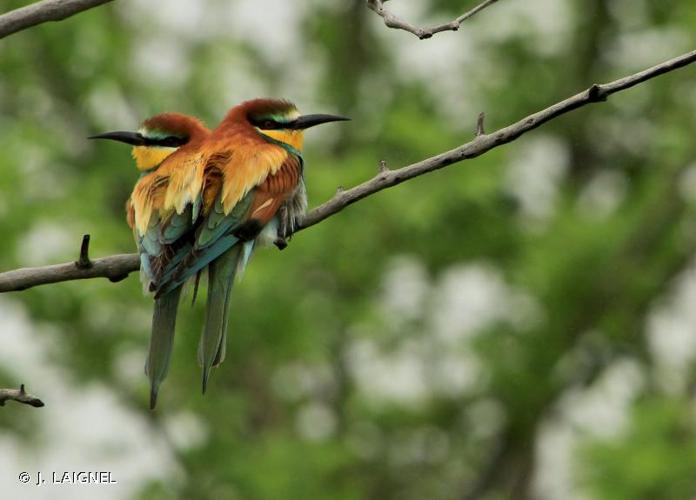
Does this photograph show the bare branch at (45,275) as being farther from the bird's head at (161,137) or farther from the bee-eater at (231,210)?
the bird's head at (161,137)

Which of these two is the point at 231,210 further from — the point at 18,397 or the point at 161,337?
the point at 18,397

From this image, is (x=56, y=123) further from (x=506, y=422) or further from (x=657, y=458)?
(x=657, y=458)

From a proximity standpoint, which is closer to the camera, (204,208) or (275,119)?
(204,208)

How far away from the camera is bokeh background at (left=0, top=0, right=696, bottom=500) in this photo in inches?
293

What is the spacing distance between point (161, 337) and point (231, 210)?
381 mm

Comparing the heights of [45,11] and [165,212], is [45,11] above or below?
below

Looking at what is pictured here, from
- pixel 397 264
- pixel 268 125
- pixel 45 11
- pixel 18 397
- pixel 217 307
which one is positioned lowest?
pixel 18 397

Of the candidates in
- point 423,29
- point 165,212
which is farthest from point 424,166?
point 165,212

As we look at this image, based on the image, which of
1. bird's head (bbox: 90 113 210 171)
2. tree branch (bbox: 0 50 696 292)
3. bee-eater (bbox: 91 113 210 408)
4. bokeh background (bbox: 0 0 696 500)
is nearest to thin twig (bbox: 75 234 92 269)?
tree branch (bbox: 0 50 696 292)

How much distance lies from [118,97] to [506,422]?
124 inches

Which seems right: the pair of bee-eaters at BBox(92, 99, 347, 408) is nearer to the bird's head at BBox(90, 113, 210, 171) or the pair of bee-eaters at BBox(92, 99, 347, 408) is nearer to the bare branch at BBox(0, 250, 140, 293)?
the bird's head at BBox(90, 113, 210, 171)

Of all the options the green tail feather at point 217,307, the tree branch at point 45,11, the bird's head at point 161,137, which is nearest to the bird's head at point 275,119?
the bird's head at point 161,137

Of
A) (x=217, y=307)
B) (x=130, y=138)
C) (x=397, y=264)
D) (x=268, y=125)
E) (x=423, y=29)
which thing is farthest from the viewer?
(x=397, y=264)

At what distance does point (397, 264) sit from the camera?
27.5 feet
